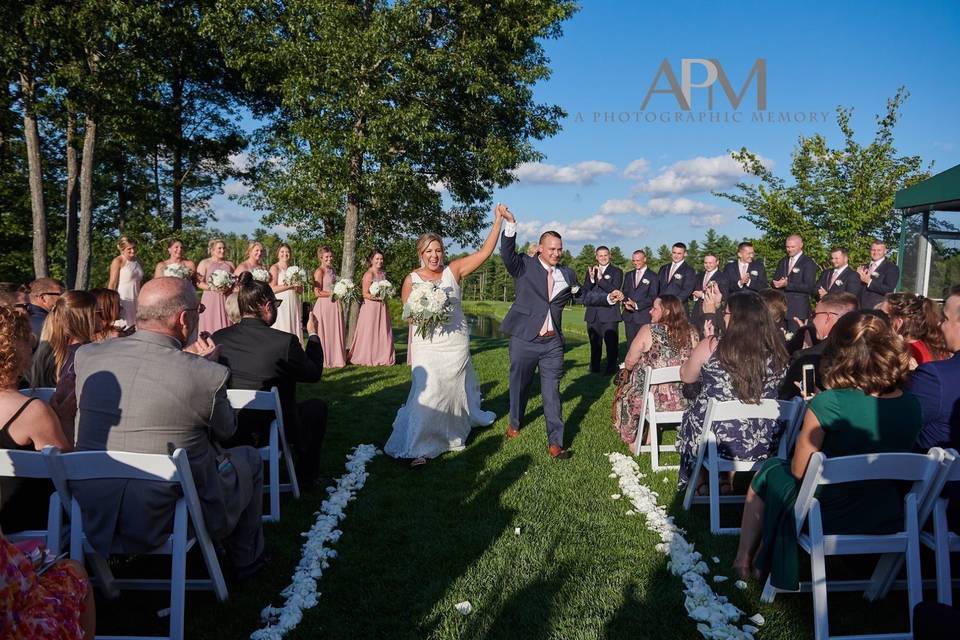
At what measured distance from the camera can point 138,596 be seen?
12.0 feet

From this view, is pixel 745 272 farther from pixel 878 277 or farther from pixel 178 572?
pixel 178 572

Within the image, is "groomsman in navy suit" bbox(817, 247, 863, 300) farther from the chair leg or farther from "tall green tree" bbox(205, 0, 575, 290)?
the chair leg

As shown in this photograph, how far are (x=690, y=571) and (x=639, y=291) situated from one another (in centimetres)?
897

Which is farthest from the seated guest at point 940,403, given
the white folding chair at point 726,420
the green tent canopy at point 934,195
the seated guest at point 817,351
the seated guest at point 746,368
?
the green tent canopy at point 934,195

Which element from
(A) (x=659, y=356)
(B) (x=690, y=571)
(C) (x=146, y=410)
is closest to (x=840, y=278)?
(A) (x=659, y=356)

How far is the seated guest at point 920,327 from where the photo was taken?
186 inches

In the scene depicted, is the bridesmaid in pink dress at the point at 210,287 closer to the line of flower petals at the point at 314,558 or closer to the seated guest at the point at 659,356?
the line of flower petals at the point at 314,558

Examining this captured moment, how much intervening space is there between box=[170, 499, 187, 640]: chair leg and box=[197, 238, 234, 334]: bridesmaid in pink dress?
7.76 m

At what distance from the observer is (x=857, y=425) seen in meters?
3.32

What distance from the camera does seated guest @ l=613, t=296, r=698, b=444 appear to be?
6.50 m

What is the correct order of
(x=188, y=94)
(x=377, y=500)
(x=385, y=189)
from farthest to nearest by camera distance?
1. (x=188, y=94)
2. (x=385, y=189)
3. (x=377, y=500)

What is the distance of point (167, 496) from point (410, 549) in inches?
70.5

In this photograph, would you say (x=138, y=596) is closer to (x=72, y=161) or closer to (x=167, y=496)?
(x=167, y=496)

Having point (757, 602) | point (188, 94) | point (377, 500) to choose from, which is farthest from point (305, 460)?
point (188, 94)
